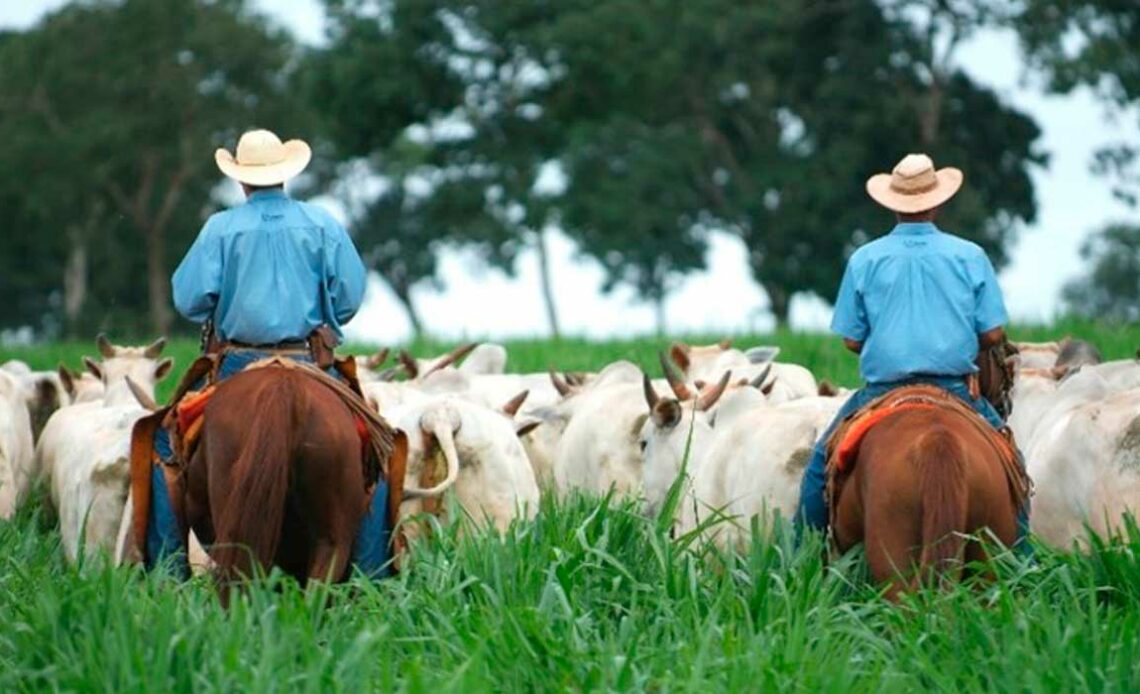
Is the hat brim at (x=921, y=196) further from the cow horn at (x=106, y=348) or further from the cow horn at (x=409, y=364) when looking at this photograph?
the cow horn at (x=106, y=348)

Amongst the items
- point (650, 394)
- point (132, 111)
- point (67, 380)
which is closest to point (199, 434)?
point (650, 394)

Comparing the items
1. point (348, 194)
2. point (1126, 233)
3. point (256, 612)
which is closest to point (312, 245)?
point (256, 612)

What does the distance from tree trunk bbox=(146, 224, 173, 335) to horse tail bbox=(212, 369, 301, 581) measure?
39991 millimetres

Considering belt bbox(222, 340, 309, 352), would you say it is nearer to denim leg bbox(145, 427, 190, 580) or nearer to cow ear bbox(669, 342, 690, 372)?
denim leg bbox(145, 427, 190, 580)

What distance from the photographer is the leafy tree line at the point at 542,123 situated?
45.6m

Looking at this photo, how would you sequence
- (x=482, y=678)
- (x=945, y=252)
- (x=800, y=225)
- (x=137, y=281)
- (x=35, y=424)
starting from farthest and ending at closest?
(x=137, y=281) → (x=800, y=225) → (x=35, y=424) → (x=945, y=252) → (x=482, y=678)

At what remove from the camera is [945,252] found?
10.1 meters

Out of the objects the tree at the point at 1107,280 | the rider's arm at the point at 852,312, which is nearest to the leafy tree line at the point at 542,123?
the tree at the point at 1107,280

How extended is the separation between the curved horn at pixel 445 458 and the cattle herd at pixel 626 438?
0.05ft

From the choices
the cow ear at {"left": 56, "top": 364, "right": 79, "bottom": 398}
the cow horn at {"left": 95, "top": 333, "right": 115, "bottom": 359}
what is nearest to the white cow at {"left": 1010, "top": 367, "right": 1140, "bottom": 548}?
the cow horn at {"left": 95, "top": 333, "right": 115, "bottom": 359}

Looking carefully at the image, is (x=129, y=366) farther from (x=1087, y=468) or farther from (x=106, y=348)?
(x=1087, y=468)

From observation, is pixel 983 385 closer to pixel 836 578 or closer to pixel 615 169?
pixel 836 578

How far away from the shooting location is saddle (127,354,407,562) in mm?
10039

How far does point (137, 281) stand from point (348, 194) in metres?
6.73
